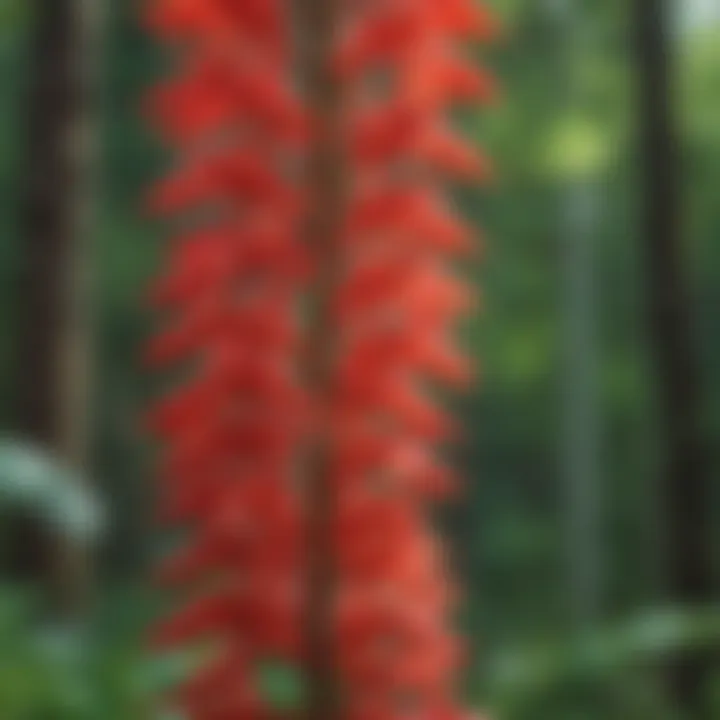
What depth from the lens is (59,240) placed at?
3.30m

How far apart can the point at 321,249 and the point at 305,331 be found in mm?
114

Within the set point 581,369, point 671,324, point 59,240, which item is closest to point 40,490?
point 59,240

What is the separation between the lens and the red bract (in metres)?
2.57

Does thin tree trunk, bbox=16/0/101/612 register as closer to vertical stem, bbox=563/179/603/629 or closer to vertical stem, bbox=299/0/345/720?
vertical stem, bbox=299/0/345/720

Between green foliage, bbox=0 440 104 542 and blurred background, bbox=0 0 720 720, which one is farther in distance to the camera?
blurred background, bbox=0 0 720 720

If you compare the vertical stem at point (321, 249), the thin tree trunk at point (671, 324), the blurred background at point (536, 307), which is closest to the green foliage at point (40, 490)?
the vertical stem at point (321, 249)

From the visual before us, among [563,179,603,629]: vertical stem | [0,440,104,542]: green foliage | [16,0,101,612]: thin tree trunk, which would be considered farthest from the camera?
[563,179,603,629]: vertical stem

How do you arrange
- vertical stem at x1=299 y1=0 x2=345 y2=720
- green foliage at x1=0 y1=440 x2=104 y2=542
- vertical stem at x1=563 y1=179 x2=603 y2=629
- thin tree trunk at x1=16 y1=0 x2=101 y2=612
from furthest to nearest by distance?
1. vertical stem at x1=563 y1=179 x2=603 y2=629
2. thin tree trunk at x1=16 y1=0 x2=101 y2=612
3. vertical stem at x1=299 y1=0 x2=345 y2=720
4. green foliage at x1=0 y1=440 x2=104 y2=542

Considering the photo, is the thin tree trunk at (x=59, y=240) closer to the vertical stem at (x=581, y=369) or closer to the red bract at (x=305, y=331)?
the red bract at (x=305, y=331)

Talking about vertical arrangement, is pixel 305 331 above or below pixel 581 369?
below

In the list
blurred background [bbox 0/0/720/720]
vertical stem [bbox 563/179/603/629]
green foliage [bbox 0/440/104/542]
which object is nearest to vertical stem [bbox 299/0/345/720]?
green foliage [bbox 0/440/104/542]

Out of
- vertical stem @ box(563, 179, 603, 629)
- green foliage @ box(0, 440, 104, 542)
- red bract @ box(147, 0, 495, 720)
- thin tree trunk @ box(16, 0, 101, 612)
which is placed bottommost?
green foliage @ box(0, 440, 104, 542)

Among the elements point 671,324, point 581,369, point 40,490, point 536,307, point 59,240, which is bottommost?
point 40,490

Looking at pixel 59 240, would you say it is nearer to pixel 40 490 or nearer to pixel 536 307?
pixel 40 490
